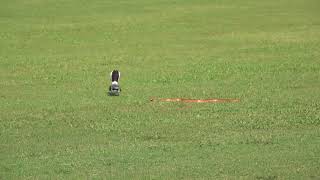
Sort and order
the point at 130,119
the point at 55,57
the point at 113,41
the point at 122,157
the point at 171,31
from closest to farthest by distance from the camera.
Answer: the point at 122,157
the point at 130,119
the point at 55,57
the point at 113,41
the point at 171,31

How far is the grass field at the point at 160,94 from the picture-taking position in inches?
431

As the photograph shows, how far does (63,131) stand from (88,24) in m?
22.5

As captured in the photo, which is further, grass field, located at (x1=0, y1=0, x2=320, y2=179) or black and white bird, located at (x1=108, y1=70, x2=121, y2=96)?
black and white bird, located at (x1=108, y1=70, x2=121, y2=96)

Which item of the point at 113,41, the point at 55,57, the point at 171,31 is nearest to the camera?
the point at 55,57

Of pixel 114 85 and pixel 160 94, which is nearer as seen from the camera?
pixel 114 85

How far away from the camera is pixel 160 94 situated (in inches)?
723

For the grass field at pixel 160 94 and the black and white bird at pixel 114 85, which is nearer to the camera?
the grass field at pixel 160 94

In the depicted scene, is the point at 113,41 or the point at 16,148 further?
the point at 113,41

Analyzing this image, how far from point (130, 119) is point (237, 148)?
3.41m

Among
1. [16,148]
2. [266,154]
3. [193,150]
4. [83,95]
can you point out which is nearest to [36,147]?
[16,148]

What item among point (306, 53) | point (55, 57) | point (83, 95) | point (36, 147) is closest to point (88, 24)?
point (55, 57)

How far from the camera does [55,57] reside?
1035 inches

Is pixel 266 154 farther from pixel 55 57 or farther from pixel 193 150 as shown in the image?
pixel 55 57

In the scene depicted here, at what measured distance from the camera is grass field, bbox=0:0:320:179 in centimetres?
1095
